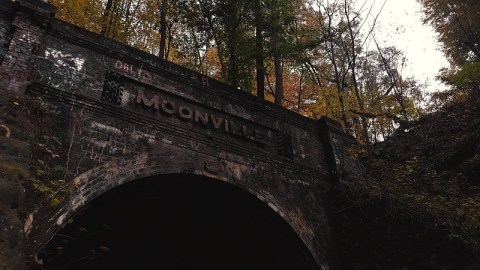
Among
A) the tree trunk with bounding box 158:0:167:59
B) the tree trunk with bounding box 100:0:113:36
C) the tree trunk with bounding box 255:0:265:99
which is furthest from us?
the tree trunk with bounding box 158:0:167:59

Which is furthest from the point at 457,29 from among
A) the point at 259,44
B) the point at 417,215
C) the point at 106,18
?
the point at 106,18

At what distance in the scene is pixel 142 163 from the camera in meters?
7.04

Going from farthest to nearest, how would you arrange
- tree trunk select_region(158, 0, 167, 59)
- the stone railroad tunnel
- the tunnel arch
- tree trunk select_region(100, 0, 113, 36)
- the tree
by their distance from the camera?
the tree
tree trunk select_region(158, 0, 167, 59)
tree trunk select_region(100, 0, 113, 36)
the tunnel arch
the stone railroad tunnel

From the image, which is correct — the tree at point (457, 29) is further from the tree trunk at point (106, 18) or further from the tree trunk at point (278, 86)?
the tree trunk at point (106, 18)

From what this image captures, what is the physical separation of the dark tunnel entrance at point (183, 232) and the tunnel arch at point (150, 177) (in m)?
0.10

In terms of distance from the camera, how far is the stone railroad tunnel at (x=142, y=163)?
5676mm

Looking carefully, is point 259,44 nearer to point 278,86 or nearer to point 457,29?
point 278,86

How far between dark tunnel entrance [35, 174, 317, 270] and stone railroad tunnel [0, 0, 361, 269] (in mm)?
32

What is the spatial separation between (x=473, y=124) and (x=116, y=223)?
37.2 ft

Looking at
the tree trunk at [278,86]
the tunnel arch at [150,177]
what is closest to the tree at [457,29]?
the tree trunk at [278,86]

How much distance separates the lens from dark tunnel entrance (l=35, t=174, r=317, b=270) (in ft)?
25.3

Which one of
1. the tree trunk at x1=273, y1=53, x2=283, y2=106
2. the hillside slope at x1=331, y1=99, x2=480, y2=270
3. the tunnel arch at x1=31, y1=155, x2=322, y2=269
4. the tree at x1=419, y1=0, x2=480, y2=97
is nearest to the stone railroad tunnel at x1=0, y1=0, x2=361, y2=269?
the tunnel arch at x1=31, y1=155, x2=322, y2=269

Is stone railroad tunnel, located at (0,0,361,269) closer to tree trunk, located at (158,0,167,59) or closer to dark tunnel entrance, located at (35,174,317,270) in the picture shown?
dark tunnel entrance, located at (35,174,317,270)

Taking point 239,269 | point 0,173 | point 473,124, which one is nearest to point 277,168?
point 239,269
